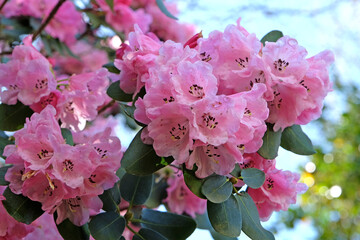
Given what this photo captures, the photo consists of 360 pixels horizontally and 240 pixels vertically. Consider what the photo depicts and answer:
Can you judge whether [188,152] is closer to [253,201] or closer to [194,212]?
[253,201]

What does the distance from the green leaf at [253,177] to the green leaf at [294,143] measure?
0.12m

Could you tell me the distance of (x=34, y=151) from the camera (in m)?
0.85

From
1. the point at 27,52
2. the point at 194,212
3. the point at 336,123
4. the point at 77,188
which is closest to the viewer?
the point at 77,188

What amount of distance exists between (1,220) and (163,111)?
0.41 metres

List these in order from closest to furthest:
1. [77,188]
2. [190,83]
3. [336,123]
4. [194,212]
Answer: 1. [190,83]
2. [77,188]
3. [194,212]
4. [336,123]

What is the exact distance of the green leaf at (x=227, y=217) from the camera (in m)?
0.82

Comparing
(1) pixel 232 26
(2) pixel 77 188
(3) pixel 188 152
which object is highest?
(1) pixel 232 26

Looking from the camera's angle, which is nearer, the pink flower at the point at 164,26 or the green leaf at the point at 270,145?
the green leaf at the point at 270,145

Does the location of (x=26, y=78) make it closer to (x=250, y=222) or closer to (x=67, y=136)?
(x=67, y=136)

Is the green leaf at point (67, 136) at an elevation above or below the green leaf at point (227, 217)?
below

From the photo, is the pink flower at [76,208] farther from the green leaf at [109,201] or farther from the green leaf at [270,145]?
the green leaf at [270,145]

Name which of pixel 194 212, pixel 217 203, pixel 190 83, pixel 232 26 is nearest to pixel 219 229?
pixel 217 203

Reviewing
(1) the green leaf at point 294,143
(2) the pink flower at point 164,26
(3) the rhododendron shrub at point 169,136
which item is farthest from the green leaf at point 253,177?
(2) the pink flower at point 164,26

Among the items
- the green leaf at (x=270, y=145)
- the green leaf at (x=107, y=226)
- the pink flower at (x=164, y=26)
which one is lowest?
the pink flower at (x=164, y=26)
